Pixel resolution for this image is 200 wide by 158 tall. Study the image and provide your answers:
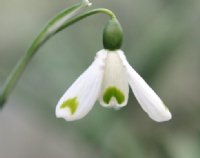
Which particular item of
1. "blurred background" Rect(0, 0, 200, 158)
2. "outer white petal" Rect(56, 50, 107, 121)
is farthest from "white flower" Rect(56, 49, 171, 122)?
"blurred background" Rect(0, 0, 200, 158)

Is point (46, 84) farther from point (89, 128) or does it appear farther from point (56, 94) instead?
point (89, 128)

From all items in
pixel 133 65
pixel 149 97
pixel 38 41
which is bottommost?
pixel 149 97

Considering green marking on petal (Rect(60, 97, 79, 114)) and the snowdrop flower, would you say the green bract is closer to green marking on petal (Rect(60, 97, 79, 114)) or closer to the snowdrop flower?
the snowdrop flower

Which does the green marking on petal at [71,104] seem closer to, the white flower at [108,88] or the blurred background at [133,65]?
the white flower at [108,88]

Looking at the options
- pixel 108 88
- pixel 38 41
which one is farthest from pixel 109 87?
pixel 38 41

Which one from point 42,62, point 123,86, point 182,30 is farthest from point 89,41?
point 123,86

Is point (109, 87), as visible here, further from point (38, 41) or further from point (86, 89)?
point (38, 41)
